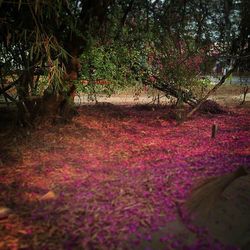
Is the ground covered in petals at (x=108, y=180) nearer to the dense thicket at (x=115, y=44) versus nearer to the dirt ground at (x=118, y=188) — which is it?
the dirt ground at (x=118, y=188)

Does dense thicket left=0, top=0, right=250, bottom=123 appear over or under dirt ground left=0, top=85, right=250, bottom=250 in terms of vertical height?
over

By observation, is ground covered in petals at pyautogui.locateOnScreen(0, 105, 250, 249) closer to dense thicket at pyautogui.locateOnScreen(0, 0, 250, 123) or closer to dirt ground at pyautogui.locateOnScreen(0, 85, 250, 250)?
dirt ground at pyautogui.locateOnScreen(0, 85, 250, 250)

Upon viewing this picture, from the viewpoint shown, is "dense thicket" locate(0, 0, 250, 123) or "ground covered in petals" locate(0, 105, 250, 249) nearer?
"ground covered in petals" locate(0, 105, 250, 249)

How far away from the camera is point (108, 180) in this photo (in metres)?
4.80

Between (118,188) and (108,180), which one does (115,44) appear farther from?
(118,188)

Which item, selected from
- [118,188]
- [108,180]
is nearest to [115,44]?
[108,180]

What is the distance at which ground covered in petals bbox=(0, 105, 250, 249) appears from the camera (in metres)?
3.51

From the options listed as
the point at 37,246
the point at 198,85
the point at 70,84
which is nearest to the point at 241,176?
the point at 37,246

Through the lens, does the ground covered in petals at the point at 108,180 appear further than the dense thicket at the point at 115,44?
No

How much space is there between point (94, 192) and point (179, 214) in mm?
1096

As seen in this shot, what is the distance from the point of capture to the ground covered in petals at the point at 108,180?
11.5 feet

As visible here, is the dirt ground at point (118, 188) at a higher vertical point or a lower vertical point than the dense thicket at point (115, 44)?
lower

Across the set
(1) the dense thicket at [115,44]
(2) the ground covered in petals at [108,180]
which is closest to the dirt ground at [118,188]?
(2) the ground covered in petals at [108,180]

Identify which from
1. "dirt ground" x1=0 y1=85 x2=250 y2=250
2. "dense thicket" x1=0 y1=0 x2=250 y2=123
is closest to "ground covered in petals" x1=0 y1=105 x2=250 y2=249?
"dirt ground" x1=0 y1=85 x2=250 y2=250
